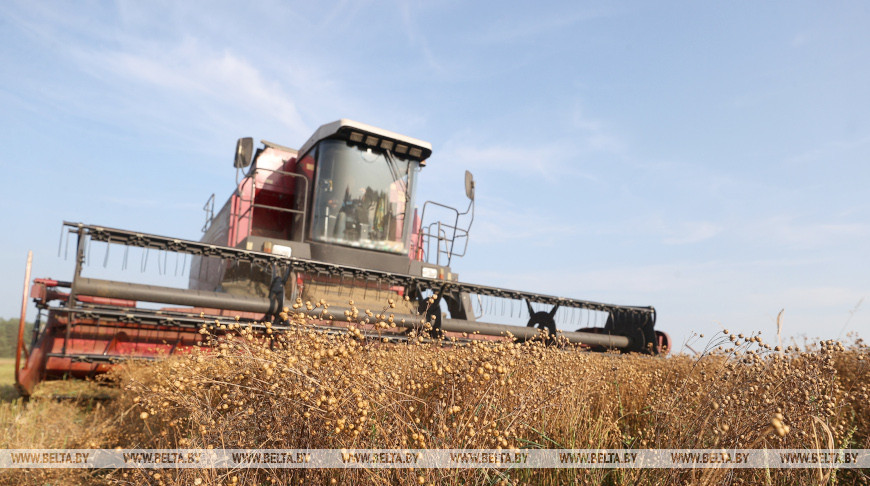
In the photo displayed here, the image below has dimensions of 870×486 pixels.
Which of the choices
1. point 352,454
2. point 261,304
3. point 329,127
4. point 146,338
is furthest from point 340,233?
point 352,454

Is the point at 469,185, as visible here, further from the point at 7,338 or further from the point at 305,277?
the point at 7,338

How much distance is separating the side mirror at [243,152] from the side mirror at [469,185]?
108 inches

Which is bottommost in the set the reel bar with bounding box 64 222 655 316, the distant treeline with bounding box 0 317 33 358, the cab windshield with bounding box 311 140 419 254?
the distant treeline with bounding box 0 317 33 358

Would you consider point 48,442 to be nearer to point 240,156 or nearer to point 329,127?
point 240,156

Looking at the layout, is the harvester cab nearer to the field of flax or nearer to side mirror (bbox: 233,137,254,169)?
side mirror (bbox: 233,137,254,169)

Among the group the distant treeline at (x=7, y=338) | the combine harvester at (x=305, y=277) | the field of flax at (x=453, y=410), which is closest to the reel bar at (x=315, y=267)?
the combine harvester at (x=305, y=277)

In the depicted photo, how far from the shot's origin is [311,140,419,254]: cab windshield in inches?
281

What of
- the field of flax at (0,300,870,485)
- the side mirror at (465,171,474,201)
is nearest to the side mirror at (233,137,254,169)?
the side mirror at (465,171,474,201)

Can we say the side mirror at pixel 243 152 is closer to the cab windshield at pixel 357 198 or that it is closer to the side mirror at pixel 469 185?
the cab windshield at pixel 357 198

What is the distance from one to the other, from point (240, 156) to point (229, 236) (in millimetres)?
1939

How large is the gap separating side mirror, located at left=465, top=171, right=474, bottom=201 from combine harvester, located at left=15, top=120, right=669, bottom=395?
0.01m

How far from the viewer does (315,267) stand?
5.79 metres

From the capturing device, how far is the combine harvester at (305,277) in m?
5.07

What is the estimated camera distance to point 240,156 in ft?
19.9
